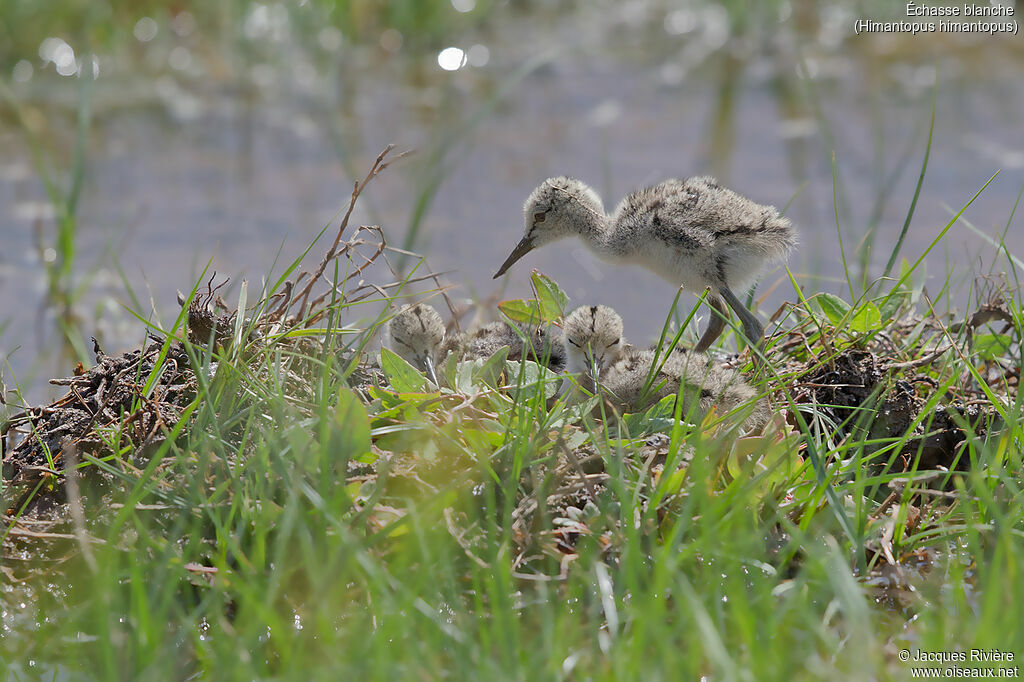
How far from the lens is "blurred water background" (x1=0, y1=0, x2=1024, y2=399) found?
5.88 meters

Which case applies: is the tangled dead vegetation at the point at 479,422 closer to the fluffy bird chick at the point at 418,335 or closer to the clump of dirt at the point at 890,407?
the clump of dirt at the point at 890,407

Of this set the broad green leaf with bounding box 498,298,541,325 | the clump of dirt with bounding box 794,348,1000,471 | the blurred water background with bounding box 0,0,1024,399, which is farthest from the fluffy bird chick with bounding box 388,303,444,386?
the clump of dirt with bounding box 794,348,1000,471

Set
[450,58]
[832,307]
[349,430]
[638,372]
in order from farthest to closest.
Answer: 1. [450,58]
2. [832,307]
3. [638,372]
4. [349,430]

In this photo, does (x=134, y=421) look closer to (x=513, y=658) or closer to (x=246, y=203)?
(x=513, y=658)

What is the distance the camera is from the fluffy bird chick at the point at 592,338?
3.54m

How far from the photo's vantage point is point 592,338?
3543 mm

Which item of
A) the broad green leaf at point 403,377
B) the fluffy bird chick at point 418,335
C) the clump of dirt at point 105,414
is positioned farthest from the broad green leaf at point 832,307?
the clump of dirt at point 105,414

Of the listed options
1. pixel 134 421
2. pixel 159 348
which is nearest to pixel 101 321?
pixel 159 348

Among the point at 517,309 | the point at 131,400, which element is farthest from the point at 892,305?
the point at 131,400

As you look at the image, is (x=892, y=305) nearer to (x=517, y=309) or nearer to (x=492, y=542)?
(x=517, y=309)

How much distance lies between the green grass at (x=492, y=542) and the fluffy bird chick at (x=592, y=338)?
23 centimetres

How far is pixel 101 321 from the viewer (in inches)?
224

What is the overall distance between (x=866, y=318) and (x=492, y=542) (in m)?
1.65

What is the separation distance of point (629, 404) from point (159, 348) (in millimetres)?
1552
